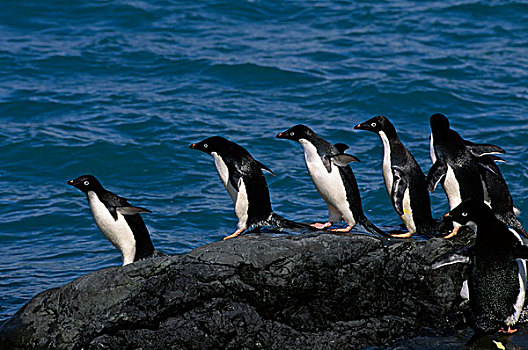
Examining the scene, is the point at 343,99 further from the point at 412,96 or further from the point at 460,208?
the point at 460,208

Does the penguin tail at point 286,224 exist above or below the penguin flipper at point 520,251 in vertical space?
below

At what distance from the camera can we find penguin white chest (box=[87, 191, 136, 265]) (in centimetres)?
655

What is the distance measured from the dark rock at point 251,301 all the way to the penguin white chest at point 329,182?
0.88 metres

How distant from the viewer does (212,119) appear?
1235 centimetres

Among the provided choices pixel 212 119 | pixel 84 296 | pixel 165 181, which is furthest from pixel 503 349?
pixel 212 119

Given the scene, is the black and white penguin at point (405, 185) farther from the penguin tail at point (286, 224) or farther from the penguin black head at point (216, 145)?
the penguin black head at point (216, 145)

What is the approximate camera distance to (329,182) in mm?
6516

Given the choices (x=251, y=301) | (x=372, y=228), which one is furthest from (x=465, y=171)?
(x=251, y=301)

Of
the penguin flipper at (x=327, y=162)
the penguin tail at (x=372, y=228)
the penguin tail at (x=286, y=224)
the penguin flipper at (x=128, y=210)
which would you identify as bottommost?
the penguin tail at (x=372, y=228)

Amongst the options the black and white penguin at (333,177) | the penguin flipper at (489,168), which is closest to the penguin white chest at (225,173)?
the black and white penguin at (333,177)

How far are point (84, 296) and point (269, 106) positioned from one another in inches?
311

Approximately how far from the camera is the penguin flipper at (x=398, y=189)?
643 cm

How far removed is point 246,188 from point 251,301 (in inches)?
52.1

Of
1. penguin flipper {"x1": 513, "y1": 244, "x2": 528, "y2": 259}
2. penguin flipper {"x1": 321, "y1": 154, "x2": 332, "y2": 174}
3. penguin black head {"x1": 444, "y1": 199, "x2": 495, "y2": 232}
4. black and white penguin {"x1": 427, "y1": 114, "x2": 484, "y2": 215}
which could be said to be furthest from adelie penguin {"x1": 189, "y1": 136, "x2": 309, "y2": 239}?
penguin flipper {"x1": 513, "y1": 244, "x2": 528, "y2": 259}
